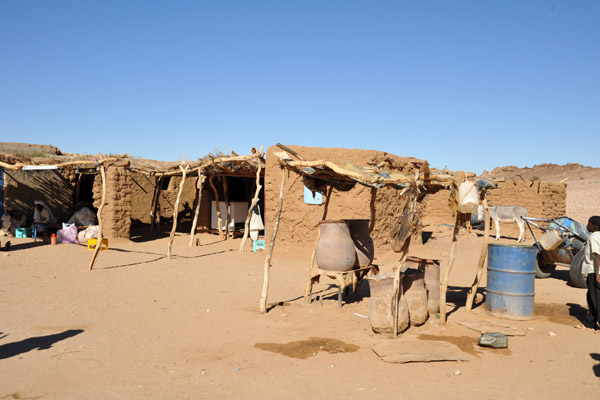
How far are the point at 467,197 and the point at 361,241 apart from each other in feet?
5.81

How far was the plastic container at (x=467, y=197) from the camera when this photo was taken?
5.62 metres

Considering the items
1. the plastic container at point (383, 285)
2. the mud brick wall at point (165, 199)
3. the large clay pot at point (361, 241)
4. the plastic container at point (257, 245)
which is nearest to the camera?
the plastic container at point (383, 285)

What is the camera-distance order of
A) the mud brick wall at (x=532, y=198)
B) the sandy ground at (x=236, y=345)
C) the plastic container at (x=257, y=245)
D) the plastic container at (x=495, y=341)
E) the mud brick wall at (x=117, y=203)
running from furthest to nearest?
the mud brick wall at (x=532, y=198) → the mud brick wall at (x=117, y=203) → the plastic container at (x=257, y=245) → the plastic container at (x=495, y=341) → the sandy ground at (x=236, y=345)

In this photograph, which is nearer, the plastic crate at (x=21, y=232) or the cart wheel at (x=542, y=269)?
the cart wheel at (x=542, y=269)

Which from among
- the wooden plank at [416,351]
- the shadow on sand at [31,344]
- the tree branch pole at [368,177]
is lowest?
the shadow on sand at [31,344]

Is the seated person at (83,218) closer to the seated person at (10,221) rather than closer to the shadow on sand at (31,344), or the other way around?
the seated person at (10,221)

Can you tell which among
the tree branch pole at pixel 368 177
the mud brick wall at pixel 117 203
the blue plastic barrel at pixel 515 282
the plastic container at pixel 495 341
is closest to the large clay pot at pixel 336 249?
the tree branch pole at pixel 368 177

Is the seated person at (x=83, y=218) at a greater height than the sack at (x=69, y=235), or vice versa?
the seated person at (x=83, y=218)

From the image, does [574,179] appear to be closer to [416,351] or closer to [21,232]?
[21,232]

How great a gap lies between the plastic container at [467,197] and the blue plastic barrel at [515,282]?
100 centimetres

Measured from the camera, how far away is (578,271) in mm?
7719

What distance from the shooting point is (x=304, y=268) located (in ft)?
33.3

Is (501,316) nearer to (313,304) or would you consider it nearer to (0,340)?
(313,304)

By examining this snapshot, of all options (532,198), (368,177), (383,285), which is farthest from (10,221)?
(532,198)
